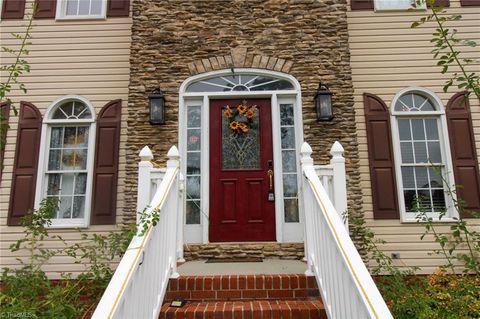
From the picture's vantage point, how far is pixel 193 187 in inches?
202

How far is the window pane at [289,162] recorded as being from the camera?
5.16 metres

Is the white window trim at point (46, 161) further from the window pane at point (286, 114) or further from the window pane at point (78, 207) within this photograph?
the window pane at point (286, 114)

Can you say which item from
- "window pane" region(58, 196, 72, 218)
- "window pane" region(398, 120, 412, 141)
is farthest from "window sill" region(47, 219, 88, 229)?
"window pane" region(398, 120, 412, 141)

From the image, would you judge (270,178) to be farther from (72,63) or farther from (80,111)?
(72,63)

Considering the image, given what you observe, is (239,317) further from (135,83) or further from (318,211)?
(135,83)

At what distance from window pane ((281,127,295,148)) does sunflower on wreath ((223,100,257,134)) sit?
514 mm

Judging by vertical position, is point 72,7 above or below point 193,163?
above

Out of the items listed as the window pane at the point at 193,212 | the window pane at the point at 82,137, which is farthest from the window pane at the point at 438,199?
the window pane at the point at 82,137

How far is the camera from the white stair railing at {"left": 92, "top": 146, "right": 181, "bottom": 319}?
194 cm

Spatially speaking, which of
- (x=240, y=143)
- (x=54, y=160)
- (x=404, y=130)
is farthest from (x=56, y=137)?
(x=404, y=130)

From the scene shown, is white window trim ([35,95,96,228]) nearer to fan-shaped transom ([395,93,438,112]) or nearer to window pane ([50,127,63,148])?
window pane ([50,127,63,148])

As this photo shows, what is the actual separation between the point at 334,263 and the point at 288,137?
2989 millimetres

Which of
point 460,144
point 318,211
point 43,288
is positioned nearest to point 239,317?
point 318,211

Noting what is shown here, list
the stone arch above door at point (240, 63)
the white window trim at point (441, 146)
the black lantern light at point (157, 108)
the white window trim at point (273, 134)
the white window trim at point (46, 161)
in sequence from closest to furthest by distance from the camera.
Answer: the white window trim at point (273, 134) → the black lantern light at point (157, 108) → the stone arch above door at point (240, 63) → the white window trim at point (441, 146) → the white window trim at point (46, 161)
